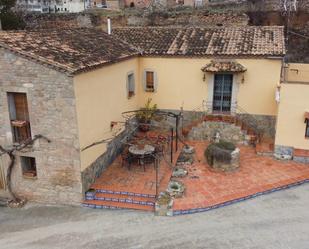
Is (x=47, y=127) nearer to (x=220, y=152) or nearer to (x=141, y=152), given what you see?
(x=141, y=152)

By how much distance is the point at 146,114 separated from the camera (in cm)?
1859

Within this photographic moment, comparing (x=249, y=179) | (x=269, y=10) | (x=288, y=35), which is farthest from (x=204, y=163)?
(x=269, y=10)

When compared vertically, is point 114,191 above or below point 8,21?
below

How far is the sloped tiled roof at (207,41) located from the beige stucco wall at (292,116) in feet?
8.04

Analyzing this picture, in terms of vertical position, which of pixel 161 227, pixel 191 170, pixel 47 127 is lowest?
pixel 161 227

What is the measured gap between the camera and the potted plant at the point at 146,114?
Answer: 18.5 meters

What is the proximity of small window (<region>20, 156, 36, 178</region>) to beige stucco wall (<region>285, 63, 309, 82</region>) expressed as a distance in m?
15.6

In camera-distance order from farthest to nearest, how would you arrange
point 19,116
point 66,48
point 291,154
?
point 291,154, point 66,48, point 19,116

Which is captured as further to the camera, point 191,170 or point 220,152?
point 191,170

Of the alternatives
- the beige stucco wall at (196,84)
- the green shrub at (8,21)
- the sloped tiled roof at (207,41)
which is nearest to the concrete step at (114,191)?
the beige stucco wall at (196,84)

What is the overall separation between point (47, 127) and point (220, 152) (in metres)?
7.62

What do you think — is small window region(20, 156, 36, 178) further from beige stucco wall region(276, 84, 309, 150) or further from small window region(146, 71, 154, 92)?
beige stucco wall region(276, 84, 309, 150)

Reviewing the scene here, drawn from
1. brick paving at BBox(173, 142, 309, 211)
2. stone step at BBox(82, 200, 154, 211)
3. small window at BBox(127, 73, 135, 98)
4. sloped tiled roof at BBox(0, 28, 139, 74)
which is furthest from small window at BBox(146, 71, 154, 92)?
stone step at BBox(82, 200, 154, 211)

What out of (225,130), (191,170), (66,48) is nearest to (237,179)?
(191,170)
